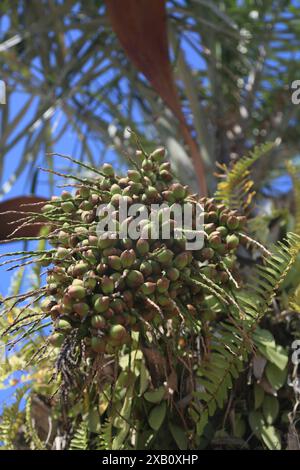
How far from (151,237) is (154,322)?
154 mm

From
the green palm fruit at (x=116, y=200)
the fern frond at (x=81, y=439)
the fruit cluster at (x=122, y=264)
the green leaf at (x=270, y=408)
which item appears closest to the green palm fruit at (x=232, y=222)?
the fruit cluster at (x=122, y=264)

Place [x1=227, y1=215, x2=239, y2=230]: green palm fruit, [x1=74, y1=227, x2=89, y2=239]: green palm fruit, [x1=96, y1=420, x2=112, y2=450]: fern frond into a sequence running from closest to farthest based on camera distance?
[x1=74, y1=227, x2=89, y2=239]: green palm fruit < [x1=227, y1=215, x2=239, y2=230]: green palm fruit < [x1=96, y1=420, x2=112, y2=450]: fern frond

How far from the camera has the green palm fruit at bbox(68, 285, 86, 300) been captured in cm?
122

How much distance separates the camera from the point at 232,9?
12.0ft

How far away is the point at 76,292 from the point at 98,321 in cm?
6

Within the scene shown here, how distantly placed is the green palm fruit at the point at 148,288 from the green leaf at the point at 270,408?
1.73ft

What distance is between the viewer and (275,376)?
165 centimetres

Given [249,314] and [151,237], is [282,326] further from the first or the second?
[151,237]

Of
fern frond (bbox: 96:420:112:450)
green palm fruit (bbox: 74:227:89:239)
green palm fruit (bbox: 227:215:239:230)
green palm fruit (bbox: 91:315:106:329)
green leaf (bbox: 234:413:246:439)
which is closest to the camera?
green palm fruit (bbox: 91:315:106:329)

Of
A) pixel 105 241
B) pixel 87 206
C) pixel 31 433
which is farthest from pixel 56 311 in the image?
pixel 31 433

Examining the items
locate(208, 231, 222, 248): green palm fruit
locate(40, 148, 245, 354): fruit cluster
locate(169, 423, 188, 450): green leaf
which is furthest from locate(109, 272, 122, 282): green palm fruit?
locate(169, 423, 188, 450): green leaf

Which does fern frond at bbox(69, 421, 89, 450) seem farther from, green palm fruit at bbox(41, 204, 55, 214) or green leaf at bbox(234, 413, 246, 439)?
green palm fruit at bbox(41, 204, 55, 214)

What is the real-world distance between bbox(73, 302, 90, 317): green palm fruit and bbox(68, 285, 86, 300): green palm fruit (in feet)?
0.04

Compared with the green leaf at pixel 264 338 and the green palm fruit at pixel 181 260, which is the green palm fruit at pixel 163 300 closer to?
the green palm fruit at pixel 181 260
